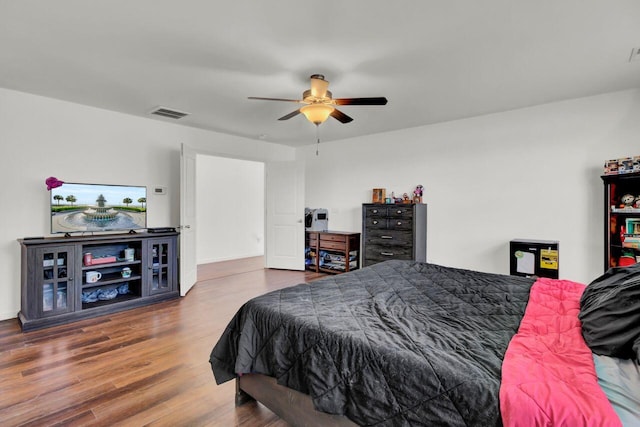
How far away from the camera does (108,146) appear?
4098mm

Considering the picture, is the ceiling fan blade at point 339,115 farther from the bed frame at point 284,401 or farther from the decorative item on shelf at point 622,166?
the decorative item on shelf at point 622,166

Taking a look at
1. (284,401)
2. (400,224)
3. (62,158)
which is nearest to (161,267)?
(62,158)

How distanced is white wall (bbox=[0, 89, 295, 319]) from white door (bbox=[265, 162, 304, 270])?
1724 millimetres

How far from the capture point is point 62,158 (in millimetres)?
3750

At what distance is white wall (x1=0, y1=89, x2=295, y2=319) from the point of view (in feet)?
11.3

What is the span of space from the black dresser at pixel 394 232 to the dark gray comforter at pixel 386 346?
2.32 m

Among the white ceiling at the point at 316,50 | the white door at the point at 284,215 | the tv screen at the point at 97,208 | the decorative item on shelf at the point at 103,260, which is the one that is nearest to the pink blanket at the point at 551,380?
the white ceiling at the point at 316,50

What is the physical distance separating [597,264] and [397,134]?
312cm

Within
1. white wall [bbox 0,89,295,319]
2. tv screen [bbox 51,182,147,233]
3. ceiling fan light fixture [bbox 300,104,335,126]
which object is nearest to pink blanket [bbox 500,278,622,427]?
ceiling fan light fixture [bbox 300,104,335,126]

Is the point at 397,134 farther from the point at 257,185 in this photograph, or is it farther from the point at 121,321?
the point at 121,321

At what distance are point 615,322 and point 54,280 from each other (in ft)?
14.6

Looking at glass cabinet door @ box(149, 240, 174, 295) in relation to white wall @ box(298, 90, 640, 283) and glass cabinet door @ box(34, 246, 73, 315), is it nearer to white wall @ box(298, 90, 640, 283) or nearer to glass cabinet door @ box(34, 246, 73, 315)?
glass cabinet door @ box(34, 246, 73, 315)

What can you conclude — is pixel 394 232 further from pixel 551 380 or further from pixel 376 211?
pixel 551 380

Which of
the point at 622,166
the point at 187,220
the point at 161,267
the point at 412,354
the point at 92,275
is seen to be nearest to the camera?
the point at 412,354
